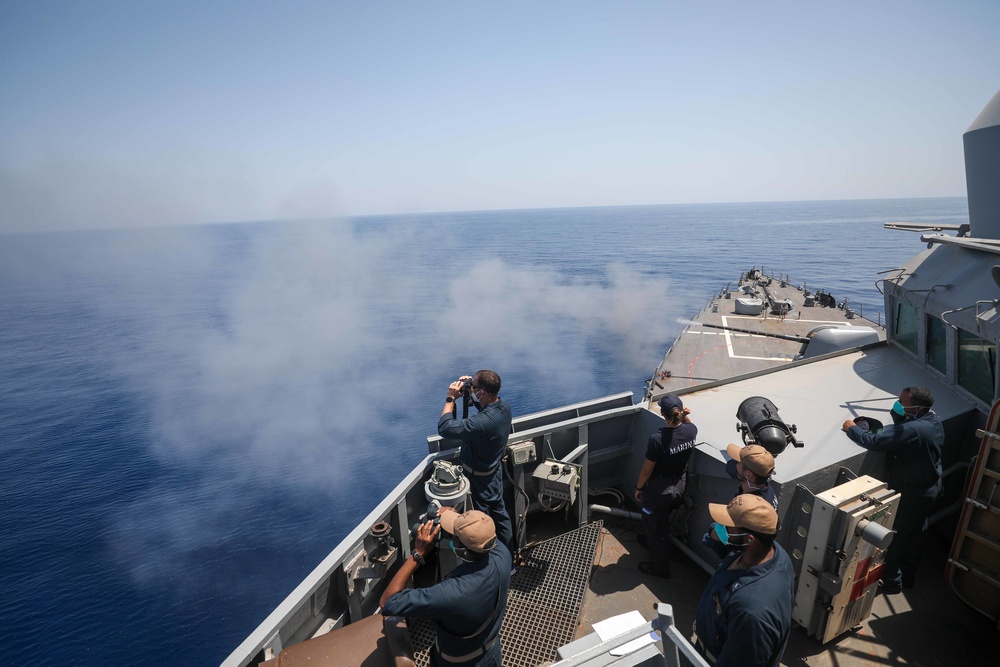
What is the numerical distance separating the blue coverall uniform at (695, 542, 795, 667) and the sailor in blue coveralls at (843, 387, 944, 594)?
2.18 meters

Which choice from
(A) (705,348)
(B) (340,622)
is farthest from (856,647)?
(A) (705,348)

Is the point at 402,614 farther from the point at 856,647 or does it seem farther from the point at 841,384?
the point at 841,384

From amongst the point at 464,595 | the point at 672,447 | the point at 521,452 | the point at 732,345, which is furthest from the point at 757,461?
the point at 732,345

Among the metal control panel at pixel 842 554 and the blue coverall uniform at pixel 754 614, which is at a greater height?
the blue coverall uniform at pixel 754 614

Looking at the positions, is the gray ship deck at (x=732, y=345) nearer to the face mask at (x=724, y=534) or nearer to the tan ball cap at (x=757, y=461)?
the tan ball cap at (x=757, y=461)

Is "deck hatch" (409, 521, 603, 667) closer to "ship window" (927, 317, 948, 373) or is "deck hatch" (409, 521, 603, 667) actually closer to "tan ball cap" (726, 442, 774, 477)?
"tan ball cap" (726, 442, 774, 477)

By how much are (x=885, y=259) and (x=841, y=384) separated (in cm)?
7262

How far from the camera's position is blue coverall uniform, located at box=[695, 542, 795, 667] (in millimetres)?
2268

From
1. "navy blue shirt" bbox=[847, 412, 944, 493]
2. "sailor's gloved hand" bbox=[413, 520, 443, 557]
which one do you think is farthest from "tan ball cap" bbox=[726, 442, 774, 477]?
"sailor's gloved hand" bbox=[413, 520, 443, 557]

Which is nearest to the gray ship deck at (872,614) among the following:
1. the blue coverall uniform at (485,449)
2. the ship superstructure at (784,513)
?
the ship superstructure at (784,513)

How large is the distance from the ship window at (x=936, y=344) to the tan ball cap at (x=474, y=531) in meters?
5.56

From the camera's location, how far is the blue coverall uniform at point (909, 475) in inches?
152

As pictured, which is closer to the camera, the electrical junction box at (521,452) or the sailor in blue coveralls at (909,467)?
the sailor in blue coveralls at (909,467)

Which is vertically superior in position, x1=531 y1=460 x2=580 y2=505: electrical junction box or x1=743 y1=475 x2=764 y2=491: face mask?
x1=743 y1=475 x2=764 y2=491: face mask
